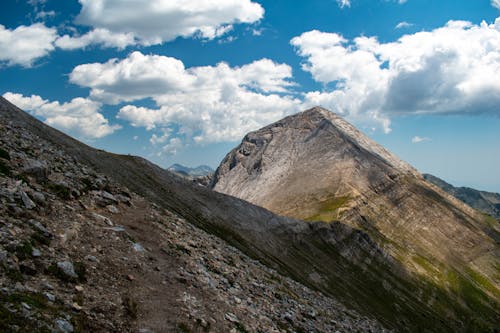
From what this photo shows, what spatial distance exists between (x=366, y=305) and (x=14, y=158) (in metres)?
82.7

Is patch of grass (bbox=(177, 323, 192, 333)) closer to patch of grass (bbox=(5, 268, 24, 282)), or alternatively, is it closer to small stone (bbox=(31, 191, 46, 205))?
patch of grass (bbox=(5, 268, 24, 282))

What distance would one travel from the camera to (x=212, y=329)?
20.6 metres

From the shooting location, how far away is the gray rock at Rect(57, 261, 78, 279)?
58.9ft

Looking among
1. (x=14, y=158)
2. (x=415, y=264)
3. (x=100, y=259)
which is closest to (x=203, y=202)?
(x=14, y=158)

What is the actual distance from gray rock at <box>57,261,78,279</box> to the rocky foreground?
0.17ft

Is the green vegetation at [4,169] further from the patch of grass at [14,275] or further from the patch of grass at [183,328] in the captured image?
the patch of grass at [183,328]

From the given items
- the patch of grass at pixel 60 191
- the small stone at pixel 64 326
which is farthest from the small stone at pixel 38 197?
the small stone at pixel 64 326

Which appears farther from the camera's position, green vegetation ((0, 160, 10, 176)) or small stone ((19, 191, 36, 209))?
green vegetation ((0, 160, 10, 176))

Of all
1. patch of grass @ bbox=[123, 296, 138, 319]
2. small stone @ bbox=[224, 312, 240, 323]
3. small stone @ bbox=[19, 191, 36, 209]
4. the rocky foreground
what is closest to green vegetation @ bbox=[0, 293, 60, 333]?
the rocky foreground

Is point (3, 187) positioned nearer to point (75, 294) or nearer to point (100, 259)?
point (100, 259)

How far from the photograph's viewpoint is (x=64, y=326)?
14648mm

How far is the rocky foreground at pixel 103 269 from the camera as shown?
16.1 metres

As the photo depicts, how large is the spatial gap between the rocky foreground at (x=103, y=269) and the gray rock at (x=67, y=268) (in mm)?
53

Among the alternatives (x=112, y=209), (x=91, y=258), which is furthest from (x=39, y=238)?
(x=112, y=209)
